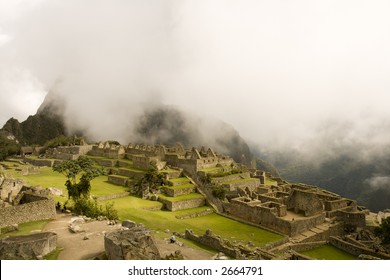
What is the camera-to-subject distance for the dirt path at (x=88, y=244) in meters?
13.8

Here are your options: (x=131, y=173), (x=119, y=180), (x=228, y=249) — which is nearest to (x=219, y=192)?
(x=131, y=173)

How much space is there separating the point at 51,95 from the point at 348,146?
346 ft

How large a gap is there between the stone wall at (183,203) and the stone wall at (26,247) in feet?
63.7

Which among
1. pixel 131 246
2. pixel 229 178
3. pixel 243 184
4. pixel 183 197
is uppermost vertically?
pixel 229 178

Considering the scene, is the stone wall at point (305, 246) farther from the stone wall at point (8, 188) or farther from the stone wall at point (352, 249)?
the stone wall at point (8, 188)

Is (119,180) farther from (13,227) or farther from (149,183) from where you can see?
(13,227)

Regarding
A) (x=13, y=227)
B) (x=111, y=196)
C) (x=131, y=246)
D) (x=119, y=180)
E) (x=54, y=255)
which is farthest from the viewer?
(x=119, y=180)

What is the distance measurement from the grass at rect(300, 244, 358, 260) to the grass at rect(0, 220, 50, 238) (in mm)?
15594

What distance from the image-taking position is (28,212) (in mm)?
18234

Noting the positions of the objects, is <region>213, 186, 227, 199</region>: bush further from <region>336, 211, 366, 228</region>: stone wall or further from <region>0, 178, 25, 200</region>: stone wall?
<region>0, 178, 25, 200</region>: stone wall

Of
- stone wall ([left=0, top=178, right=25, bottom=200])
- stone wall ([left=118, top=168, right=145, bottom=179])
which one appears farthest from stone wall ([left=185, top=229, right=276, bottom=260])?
stone wall ([left=118, top=168, right=145, bottom=179])

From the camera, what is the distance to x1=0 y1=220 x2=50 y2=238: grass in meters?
16.0

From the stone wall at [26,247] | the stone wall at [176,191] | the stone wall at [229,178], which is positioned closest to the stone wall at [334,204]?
the stone wall at [229,178]

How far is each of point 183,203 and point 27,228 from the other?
18.5m
